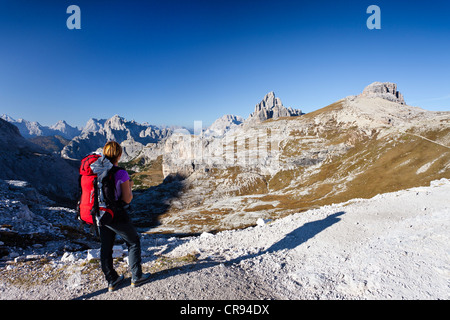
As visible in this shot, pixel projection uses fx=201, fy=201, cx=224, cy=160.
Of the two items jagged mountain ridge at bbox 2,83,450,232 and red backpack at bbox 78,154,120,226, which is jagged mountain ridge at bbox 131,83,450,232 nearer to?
jagged mountain ridge at bbox 2,83,450,232

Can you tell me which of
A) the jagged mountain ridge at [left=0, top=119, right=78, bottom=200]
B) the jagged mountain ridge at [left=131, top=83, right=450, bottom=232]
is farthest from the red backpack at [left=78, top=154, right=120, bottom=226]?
the jagged mountain ridge at [left=0, top=119, right=78, bottom=200]

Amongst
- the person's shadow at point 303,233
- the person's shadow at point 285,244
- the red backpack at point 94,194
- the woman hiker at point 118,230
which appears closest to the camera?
the red backpack at point 94,194

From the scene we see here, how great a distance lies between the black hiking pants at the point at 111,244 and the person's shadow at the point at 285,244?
0.74 metres

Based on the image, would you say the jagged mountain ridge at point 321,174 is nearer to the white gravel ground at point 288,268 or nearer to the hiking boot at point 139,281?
the white gravel ground at point 288,268

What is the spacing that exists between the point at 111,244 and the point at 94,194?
2.14 meters

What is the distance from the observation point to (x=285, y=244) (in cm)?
1275

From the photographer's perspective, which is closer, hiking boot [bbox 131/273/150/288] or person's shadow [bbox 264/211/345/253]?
hiking boot [bbox 131/273/150/288]

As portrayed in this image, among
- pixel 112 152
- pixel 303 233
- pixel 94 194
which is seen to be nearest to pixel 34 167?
pixel 94 194

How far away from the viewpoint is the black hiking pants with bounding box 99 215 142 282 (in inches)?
296

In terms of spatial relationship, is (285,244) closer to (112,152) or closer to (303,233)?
(303,233)

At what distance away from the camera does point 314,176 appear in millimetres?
147000

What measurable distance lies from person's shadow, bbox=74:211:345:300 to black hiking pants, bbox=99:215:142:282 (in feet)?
2.43

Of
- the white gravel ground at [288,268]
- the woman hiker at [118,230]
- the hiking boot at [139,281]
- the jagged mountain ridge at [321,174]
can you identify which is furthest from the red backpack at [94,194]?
the jagged mountain ridge at [321,174]

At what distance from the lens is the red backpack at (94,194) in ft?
23.4
